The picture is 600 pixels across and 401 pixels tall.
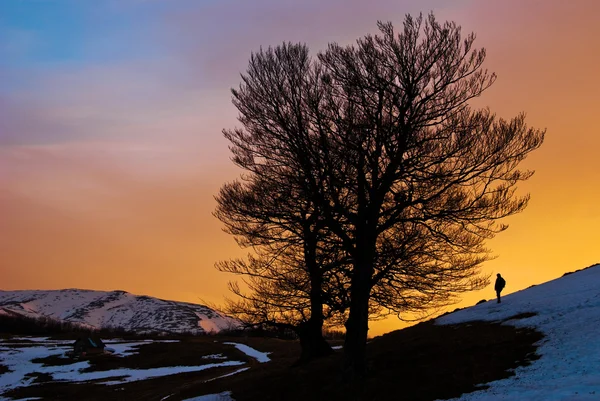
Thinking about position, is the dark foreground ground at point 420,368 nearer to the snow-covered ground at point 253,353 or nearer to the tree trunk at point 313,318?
the tree trunk at point 313,318

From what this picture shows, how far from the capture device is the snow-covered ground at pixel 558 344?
13625 mm

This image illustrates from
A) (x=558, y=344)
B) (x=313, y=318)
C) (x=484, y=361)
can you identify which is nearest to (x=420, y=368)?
(x=484, y=361)

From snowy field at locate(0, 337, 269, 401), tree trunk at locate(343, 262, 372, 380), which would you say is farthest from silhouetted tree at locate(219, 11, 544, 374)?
snowy field at locate(0, 337, 269, 401)

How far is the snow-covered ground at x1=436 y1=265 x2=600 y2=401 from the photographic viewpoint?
13.6 meters

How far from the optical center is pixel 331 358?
26266mm

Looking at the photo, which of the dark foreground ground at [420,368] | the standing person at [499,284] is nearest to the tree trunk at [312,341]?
the dark foreground ground at [420,368]

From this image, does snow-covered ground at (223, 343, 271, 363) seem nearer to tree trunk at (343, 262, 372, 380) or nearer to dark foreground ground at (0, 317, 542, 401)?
dark foreground ground at (0, 317, 542, 401)

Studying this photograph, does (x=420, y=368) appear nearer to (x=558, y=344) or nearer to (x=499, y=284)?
(x=558, y=344)

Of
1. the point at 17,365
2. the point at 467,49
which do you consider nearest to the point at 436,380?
the point at 467,49

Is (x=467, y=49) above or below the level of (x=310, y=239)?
above

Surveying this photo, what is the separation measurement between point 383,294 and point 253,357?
5718 centimetres

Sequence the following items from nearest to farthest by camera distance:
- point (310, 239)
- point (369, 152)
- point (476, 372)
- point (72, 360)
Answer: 1. point (476, 372)
2. point (369, 152)
3. point (310, 239)
4. point (72, 360)

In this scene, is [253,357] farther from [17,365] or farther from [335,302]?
[335,302]

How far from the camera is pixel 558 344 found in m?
18.4
